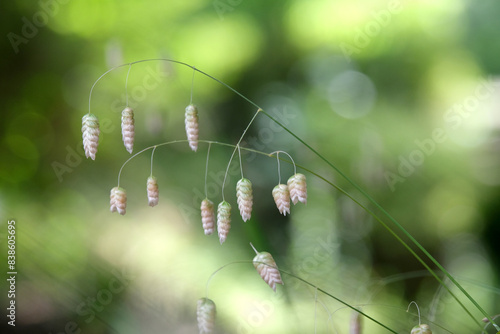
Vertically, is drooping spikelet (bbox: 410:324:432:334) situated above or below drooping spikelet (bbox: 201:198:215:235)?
below

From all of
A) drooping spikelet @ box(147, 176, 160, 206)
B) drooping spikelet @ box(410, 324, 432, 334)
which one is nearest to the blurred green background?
drooping spikelet @ box(147, 176, 160, 206)

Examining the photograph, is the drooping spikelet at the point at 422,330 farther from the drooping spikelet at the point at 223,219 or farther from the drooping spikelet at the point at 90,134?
the drooping spikelet at the point at 90,134

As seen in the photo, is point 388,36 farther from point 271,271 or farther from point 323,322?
point 271,271

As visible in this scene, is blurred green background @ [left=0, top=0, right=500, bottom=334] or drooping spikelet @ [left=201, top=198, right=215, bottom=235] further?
blurred green background @ [left=0, top=0, right=500, bottom=334]

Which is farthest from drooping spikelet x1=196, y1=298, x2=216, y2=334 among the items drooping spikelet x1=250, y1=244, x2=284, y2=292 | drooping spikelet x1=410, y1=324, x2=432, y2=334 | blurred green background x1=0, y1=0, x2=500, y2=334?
blurred green background x1=0, y1=0, x2=500, y2=334

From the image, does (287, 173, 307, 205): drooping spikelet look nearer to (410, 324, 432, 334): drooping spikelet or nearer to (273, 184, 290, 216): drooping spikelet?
(273, 184, 290, 216): drooping spikelet

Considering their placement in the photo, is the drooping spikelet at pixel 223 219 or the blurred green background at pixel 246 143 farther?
the blurred green background at pixel 246 143

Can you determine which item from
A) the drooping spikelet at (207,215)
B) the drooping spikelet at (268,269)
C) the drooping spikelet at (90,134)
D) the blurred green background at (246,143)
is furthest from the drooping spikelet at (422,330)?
the blurred green background at (246,143)

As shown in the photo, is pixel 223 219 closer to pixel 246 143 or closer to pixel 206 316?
pixel 206 316
